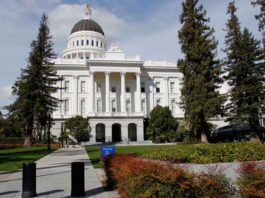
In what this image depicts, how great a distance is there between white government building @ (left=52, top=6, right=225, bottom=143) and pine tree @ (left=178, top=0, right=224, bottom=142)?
97.2ft

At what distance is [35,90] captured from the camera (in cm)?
4500

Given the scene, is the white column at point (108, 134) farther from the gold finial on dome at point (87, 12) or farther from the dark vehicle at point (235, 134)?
the gold finial on dome at point (87, 12)

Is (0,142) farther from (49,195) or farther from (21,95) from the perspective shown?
(49,195)

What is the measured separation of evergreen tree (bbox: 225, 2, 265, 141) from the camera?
3647cm

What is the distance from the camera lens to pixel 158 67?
77.4 m

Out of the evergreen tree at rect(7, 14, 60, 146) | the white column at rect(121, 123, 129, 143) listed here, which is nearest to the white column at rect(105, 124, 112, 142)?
the white column at rect(121, 123, 129, 143)

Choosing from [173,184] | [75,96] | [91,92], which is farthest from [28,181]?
[75,96]

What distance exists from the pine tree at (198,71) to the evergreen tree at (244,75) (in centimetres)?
208

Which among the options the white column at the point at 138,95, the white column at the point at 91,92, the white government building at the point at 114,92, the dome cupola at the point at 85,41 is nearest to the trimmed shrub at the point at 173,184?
the white government building at the point at 114,92

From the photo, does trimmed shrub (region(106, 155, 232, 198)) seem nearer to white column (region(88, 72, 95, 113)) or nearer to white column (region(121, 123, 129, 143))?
white column (region(121, 123, 129, 143))

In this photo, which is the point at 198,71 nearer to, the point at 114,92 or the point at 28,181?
the point at 28,181

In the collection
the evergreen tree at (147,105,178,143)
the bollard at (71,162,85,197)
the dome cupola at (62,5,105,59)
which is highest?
the dome cupola at (62,5,105,59)

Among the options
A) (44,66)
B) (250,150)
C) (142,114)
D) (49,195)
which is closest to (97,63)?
(142,114)

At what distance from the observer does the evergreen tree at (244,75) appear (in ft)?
120
